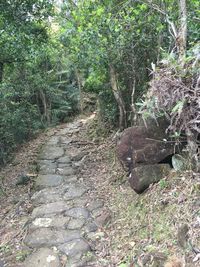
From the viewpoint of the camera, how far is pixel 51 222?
4840mm

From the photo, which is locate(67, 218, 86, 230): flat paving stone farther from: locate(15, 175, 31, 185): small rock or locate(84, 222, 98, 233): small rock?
locate(15, 175, 31, 185): small rock

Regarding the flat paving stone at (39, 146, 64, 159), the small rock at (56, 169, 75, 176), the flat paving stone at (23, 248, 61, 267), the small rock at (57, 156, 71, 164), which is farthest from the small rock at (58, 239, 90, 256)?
the flat paving stone at (39, 146, 64, 159)

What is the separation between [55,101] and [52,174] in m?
7.63

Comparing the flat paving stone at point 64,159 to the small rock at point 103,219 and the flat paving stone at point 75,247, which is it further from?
the flat paving stone at point 75,247

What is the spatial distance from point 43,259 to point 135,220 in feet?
4.27

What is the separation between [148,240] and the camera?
3.69 m

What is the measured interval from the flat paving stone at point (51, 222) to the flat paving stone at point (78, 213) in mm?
141

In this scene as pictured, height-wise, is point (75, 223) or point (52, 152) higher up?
point (52, 152)

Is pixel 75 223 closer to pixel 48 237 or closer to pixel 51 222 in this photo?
pixel 51 222

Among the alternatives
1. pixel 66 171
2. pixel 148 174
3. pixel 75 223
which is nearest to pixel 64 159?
pixel 66 171

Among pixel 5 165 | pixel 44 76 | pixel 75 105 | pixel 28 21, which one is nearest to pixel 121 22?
pixel 28 21

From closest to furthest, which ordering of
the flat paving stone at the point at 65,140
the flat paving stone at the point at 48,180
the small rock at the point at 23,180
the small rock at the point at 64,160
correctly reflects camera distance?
the flat paving stone at the point at 48,180 → the small rock at the point at 23,180 → the small rock at the point at 64,160 → the flat paving stone at the point at 65,140

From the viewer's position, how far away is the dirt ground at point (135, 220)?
3.26 meters

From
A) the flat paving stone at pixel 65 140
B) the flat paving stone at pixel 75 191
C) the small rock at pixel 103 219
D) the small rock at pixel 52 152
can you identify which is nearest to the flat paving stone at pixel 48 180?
the flat paving stone at pixel 75 191
